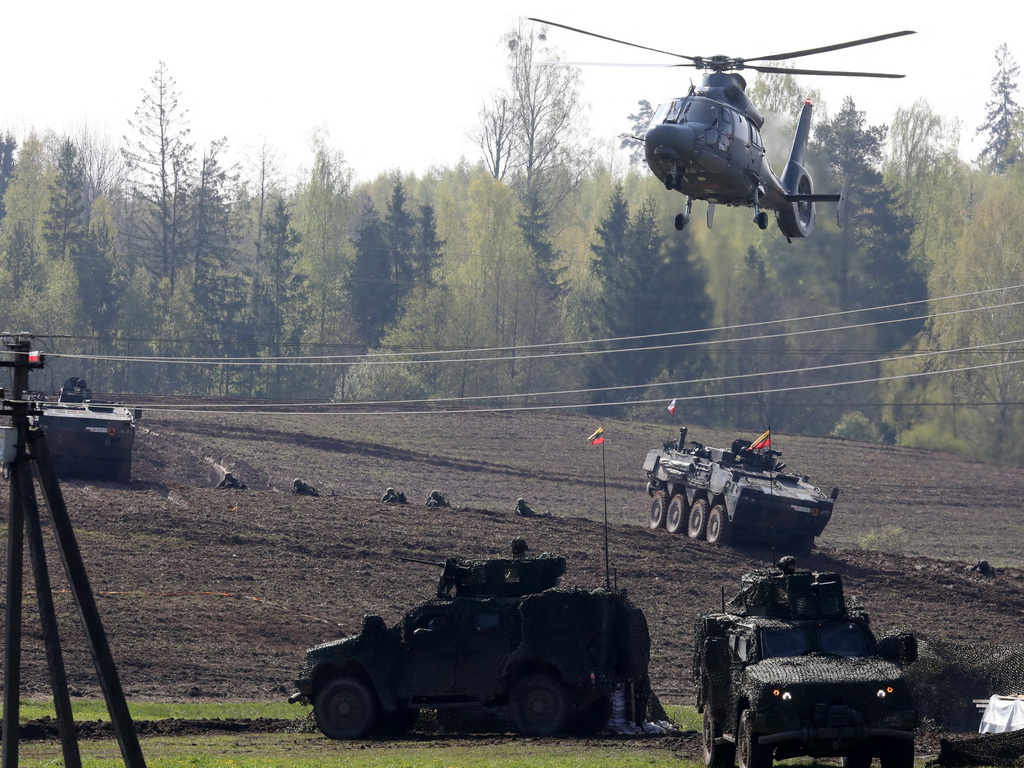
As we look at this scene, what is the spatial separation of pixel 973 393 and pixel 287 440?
2644 cm

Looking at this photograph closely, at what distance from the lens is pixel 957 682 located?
17.8 meters

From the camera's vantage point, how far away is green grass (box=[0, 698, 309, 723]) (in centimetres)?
1759

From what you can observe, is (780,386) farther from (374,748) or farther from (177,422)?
(374,748)

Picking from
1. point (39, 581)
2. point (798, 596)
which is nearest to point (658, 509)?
point (798, 596)

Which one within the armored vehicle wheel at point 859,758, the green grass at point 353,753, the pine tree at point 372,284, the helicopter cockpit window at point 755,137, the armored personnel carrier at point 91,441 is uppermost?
the pine tree at point 372,284

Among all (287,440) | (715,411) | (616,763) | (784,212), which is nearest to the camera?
(616,763)

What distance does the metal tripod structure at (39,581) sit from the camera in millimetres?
11477

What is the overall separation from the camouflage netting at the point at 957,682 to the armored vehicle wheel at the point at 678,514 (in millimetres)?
18038

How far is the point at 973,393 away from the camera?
5728cm

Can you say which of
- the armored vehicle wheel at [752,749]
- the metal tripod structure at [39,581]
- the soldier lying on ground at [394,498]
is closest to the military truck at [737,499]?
the soldier lying on ground at [394,498]

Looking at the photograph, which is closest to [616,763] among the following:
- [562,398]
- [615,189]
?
[562,398]

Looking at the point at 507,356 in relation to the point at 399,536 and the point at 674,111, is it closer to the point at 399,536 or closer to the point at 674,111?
the point at 399,536

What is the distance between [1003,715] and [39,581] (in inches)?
397

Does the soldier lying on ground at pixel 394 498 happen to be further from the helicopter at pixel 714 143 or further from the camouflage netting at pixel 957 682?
the camouflage netting at pixel 957 682
